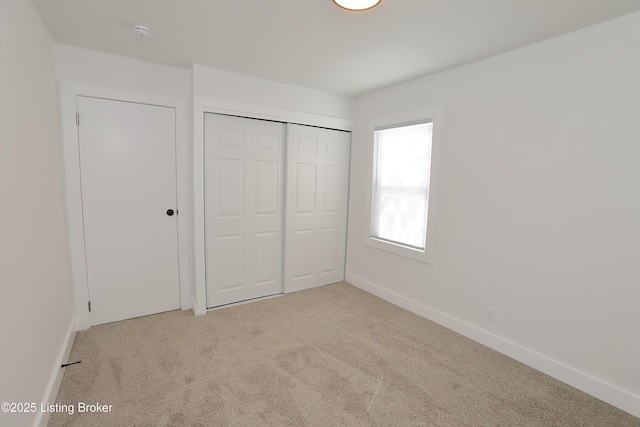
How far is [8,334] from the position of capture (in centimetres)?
133

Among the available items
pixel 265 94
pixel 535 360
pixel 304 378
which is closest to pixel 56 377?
pixel 304 378

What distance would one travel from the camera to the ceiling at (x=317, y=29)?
1.83 meters

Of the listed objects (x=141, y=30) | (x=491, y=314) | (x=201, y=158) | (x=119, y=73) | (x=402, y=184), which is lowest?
(x=491, y=314)

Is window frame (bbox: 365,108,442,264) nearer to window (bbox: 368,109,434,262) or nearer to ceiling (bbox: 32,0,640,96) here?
window (bbox: 368,109,434,262)

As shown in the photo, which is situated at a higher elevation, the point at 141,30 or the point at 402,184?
the point at 141,30

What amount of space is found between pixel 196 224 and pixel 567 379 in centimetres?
325

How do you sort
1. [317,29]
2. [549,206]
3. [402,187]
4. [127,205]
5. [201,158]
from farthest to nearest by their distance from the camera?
[402,187] → [201,158] → [127,205] → [549,206] → [317,29]

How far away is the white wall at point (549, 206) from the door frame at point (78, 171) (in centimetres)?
243

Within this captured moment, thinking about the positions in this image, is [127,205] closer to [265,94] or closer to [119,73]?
[119,73]

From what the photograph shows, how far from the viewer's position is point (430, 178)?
118 inches

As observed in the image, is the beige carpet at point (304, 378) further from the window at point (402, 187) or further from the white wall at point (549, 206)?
the window at point (402, 187)

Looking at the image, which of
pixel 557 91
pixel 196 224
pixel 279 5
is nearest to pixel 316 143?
pixel 196 224

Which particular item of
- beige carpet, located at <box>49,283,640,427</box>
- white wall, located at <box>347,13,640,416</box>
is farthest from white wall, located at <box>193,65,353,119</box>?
beige carpet, located at <box>49,283,640,427</box>

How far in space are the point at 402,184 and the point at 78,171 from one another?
3048 mm
